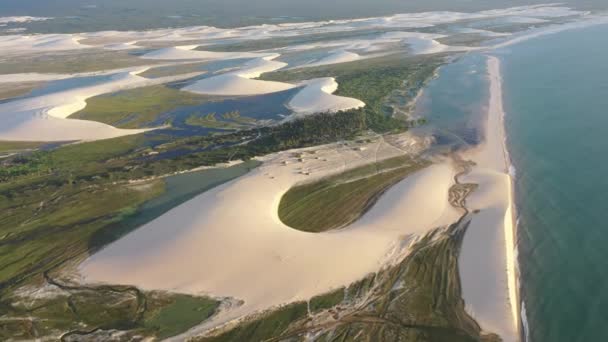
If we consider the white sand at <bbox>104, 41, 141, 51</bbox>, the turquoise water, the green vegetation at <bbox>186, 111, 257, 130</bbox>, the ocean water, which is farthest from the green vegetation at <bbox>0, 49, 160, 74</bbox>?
the turquoise water

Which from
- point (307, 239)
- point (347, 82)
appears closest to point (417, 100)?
point (347, 82)

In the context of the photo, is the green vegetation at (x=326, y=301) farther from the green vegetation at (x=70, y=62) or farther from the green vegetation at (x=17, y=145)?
the green vegetation at (x=70, y=62)

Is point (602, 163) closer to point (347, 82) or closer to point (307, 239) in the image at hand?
point (307, 239)

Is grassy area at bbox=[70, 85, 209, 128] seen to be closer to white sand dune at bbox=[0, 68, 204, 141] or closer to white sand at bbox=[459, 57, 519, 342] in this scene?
white sand dune at bbox=[0, 68, 204, 141]


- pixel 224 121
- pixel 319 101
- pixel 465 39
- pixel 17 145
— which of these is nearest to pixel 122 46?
pixel 17 145

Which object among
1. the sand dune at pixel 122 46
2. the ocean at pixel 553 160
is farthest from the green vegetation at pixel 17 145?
the sand dune at pixel 122 46
